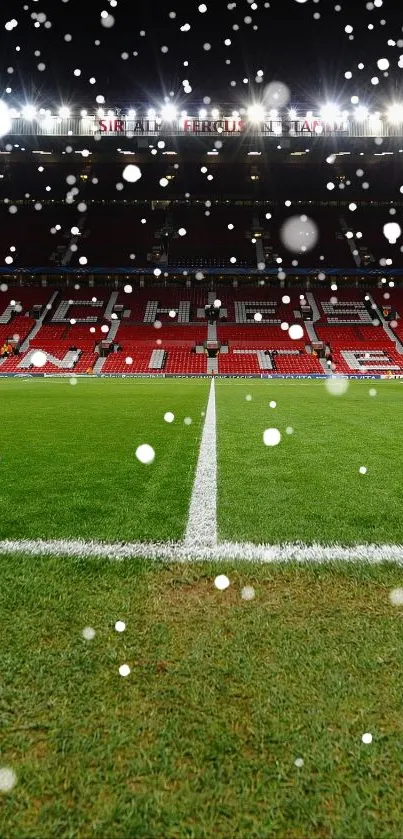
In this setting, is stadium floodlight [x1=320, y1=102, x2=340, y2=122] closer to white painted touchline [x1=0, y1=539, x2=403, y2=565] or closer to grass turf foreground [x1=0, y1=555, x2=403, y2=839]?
white painted touchline [x1=0, y1=539, x2=403, y2=565]

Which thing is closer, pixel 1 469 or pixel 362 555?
pixel 362 555

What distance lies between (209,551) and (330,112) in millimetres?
38001

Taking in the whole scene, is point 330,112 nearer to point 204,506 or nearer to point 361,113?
point 361,113

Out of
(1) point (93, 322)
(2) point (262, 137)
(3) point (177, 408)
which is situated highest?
(2) point (262, 137)

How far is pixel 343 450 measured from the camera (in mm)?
5238

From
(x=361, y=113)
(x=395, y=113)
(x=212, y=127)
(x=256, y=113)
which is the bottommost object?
(x=212, y=127)

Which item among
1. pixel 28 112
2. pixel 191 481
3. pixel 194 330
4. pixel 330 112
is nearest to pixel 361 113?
pixel 330 112

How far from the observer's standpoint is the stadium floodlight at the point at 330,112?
1257 inches

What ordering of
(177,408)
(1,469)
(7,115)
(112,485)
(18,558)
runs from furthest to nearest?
(7,115)
(177,408)
(1,469)
(112,485)
(18,558)

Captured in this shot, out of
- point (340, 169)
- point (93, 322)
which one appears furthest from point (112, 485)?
point (340, 169)

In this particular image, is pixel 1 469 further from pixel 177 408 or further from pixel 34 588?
pixel 177 408

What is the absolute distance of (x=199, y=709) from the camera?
1269 mm

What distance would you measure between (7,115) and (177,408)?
32.4 meters

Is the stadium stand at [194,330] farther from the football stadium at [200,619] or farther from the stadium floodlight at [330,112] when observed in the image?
the football stadium at [200,619]
